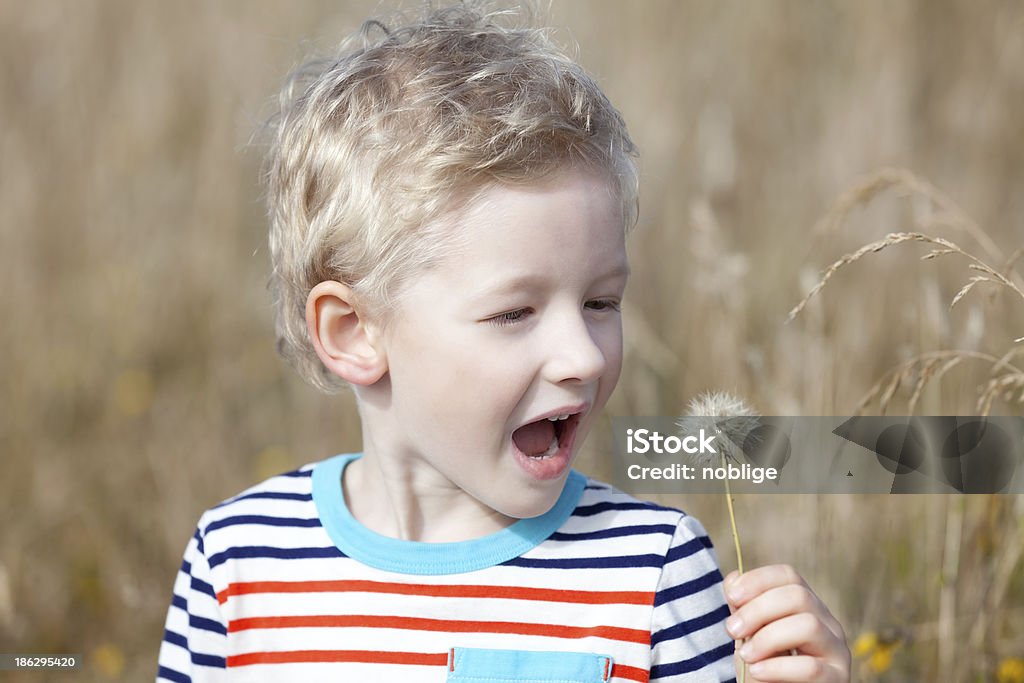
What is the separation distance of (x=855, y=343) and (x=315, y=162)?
4.29 ft

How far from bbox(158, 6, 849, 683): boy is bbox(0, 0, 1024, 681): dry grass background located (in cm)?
53

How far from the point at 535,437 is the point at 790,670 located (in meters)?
0.39

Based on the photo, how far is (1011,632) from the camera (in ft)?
6.06

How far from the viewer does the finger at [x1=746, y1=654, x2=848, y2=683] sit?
1147 millimetres

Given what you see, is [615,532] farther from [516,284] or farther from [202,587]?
[202,587]

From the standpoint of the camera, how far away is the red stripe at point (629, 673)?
1.32 m

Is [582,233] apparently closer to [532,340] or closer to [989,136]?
[532,340]

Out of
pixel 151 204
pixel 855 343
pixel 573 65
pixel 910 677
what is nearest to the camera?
pixel 573 65

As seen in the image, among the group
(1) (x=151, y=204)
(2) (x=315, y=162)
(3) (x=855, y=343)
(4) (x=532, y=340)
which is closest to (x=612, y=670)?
(4) (x=532, y=340)

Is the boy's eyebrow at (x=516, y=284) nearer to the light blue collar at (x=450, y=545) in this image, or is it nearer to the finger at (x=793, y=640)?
the light blue collar at (x=450, y=545)

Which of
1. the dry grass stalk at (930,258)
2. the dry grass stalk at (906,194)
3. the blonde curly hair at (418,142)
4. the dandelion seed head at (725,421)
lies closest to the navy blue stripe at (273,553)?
the blonde curly hair at (418,142)

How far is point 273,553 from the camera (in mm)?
1485

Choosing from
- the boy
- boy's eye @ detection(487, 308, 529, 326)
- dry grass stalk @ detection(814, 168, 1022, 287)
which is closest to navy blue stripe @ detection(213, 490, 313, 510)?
the boy

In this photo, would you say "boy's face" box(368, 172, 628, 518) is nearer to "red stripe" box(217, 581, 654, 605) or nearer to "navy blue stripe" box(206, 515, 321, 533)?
"red stripe" box(217, 581, 654, 605)
